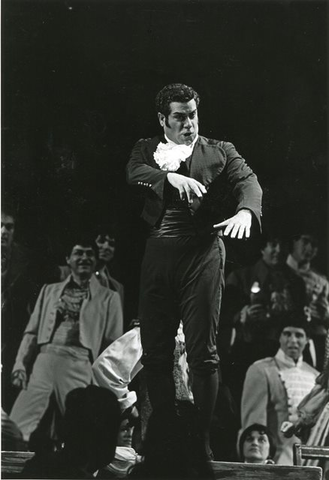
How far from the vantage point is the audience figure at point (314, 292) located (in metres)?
3.50

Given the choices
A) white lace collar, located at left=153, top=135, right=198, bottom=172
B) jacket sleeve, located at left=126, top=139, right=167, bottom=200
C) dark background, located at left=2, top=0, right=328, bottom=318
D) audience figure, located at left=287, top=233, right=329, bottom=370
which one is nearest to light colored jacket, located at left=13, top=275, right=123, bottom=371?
dark background, located at left=2, top=0, right=328, bottom=318

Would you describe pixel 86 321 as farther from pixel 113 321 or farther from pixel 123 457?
pixel 123 457

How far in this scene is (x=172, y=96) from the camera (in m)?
3.54

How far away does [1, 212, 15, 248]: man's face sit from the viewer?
3.56 metres

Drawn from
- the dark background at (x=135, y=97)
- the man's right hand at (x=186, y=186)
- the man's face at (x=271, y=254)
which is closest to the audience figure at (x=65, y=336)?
the dark background at (x=135, y=97)

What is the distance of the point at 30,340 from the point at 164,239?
0.75 metres

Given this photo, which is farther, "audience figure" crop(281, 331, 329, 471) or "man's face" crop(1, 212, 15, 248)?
"man's face" crop(1, 212, 15, 248)

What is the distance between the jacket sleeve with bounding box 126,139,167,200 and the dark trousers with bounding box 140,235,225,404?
0.25 metres

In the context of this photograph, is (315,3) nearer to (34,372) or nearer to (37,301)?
(37,301)

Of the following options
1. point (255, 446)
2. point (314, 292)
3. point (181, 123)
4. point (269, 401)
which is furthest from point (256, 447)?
point (181, 123)

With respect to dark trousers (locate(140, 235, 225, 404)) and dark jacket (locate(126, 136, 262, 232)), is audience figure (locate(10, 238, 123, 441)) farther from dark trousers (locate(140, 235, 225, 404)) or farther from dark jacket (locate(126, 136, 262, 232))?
dark jacket (locate(126, 136, 262, 232))

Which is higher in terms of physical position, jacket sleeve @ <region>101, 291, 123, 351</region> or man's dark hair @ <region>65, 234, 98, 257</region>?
man's dark hair @ <region>65, 234, 98, 257</region>

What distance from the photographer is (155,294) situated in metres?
3.43

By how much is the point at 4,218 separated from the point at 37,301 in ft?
1.35
